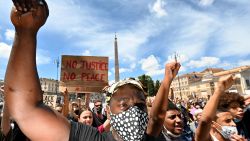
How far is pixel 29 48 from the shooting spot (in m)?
1.39

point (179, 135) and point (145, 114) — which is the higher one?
point (145, 114)

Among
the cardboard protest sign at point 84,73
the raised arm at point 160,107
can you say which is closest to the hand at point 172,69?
the raised arm at point 160,107

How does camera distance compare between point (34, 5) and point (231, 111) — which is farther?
point (231, 111)

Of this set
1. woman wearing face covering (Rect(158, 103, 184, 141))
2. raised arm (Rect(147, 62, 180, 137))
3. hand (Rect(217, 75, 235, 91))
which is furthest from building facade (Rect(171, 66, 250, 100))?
raised arm (Rect(147, 62, 180, 137))

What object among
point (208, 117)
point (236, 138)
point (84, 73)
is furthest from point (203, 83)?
point (208, 117)

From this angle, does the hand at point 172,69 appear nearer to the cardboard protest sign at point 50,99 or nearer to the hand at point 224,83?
the hand at point 224,83

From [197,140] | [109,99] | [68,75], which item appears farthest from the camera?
[68,75]

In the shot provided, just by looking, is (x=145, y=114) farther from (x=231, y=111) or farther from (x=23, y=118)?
(x=231, y=111)

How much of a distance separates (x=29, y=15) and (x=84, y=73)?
18.1ft

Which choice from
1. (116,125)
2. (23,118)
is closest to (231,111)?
(116,125)

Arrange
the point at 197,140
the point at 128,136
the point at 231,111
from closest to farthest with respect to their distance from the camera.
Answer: the point at 128,136, the point at 197,140, the point at 231,111

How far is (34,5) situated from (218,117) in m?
2.76

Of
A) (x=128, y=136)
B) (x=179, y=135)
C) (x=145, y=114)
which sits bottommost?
(x=179, y=135)

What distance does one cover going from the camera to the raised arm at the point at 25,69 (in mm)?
1370
